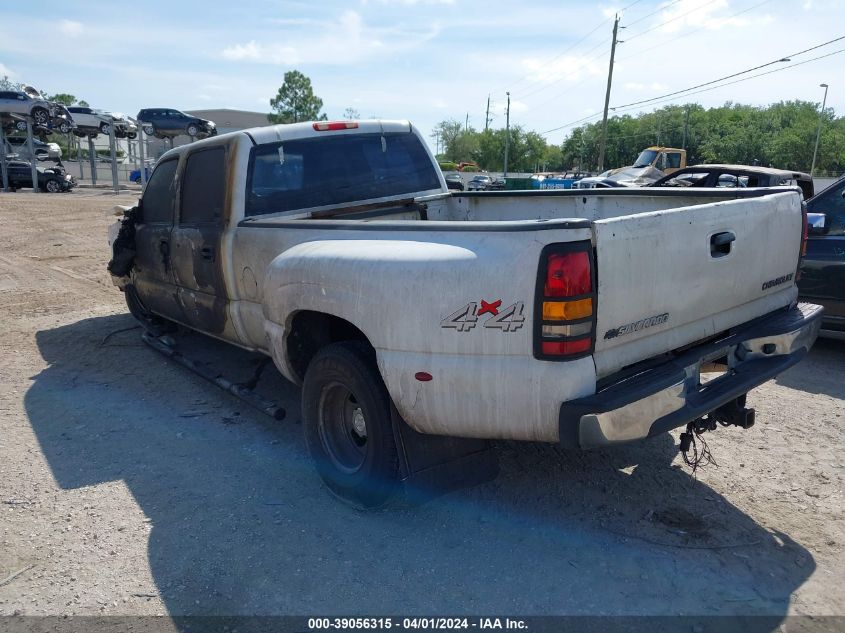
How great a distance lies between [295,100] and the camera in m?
66.9

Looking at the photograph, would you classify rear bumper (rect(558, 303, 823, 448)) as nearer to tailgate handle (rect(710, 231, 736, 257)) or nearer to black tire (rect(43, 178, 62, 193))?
tailgate handle (rect(710, 231, 736, 257))

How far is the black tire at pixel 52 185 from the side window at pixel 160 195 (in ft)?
98.1

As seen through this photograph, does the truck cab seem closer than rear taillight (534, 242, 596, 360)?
No

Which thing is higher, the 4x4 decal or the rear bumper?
the 4x4 decal

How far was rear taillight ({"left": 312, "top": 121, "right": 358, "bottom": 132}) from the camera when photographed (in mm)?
4781

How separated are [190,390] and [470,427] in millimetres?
3293

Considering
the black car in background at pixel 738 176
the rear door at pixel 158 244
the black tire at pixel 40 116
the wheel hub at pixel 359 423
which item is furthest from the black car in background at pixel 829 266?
the black tire at pixel 40 116

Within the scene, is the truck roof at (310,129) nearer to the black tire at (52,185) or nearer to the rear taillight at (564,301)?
the rear taillight at (564,301)

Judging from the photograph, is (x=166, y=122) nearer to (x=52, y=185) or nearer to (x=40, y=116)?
(x=40, y=116)

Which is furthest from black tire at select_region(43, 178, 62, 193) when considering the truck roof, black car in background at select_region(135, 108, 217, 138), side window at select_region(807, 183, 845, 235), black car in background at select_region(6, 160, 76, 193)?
side window at select_region(807, 183, 845, 235)

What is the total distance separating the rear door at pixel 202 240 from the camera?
4.50 metres

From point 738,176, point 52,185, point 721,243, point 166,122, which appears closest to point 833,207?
point 721,243

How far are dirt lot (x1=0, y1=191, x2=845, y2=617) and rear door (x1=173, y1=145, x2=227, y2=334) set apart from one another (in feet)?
2.53

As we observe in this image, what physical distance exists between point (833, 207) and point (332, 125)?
14.9 feet
